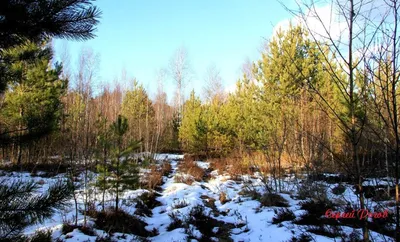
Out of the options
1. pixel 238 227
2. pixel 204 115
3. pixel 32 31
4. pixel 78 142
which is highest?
pixel 204 115

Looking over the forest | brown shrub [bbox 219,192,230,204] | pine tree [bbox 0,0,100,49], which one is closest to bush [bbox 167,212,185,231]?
the forest

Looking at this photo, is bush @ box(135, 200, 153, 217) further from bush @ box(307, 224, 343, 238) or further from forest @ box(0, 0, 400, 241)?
bush @ box(307, 224, 343, 238)

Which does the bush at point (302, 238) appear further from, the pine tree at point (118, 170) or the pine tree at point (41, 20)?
the pine tree at point (41, 20)

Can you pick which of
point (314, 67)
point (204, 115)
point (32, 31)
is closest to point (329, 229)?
point (32, 31)

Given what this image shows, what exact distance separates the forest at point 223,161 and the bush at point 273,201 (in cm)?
3

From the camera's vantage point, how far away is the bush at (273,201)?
282 inches

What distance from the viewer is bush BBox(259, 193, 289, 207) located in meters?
7.16

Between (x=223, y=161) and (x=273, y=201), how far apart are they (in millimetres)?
7944

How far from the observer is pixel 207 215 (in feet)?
22.6

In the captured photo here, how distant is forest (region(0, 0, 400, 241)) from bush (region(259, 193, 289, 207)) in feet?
0.11

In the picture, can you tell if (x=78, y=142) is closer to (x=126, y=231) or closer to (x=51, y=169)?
(x=126, y=231)

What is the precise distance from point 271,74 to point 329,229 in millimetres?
10481

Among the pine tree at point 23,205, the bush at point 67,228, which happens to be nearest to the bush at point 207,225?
the bush at point 67,228

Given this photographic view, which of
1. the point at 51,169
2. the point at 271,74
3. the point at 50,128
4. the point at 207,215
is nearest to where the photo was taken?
the point at 50,128
